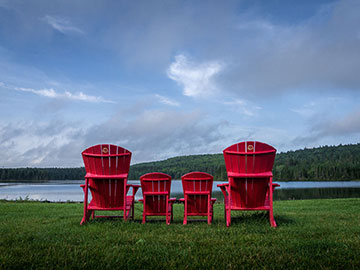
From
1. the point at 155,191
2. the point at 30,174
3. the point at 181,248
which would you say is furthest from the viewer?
the point at 30,174

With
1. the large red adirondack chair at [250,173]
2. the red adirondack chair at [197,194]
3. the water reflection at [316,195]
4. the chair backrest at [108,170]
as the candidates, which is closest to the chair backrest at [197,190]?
the red adirondack chair at [197,194]

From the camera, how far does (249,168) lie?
5660mm

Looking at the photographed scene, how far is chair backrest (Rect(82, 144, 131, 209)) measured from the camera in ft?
19.8

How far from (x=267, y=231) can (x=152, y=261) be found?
2.35 metres

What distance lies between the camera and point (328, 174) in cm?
9400

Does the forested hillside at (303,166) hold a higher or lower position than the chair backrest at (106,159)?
higher

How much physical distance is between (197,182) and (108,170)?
5.88ft

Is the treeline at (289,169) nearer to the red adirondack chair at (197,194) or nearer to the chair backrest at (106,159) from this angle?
the red adirondack chair at (197,194)

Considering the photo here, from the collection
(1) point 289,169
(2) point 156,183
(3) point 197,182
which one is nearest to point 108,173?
(2) point 156,183

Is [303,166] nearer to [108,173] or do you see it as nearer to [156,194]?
[156,194]

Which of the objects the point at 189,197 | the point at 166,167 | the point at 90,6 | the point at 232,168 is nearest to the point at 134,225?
the point at 189,197

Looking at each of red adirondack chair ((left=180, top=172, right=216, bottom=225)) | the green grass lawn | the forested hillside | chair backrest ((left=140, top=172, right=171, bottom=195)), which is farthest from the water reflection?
the forested hillside

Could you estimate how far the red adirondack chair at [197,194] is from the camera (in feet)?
20.0

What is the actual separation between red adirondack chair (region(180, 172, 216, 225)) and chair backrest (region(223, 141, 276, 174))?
0.63 metres
